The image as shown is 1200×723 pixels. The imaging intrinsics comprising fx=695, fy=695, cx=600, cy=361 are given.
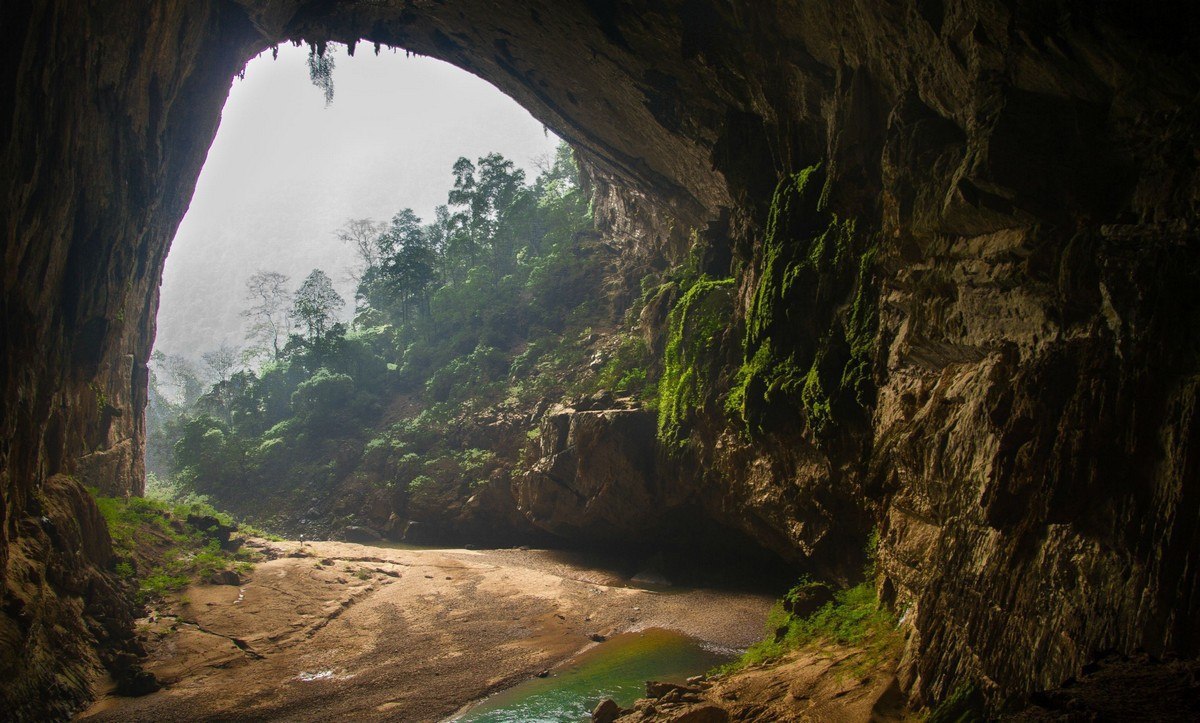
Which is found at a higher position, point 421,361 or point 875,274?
point 421,361

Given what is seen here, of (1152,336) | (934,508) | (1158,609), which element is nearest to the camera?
(1158,609)

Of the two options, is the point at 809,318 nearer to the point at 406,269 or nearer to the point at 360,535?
the point at 360,535

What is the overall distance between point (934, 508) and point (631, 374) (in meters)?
17.1

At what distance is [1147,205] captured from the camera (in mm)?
5891

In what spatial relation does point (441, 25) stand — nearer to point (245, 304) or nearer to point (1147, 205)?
point (1147, 205)

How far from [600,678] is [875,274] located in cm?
843

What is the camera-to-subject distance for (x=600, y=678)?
12414mm

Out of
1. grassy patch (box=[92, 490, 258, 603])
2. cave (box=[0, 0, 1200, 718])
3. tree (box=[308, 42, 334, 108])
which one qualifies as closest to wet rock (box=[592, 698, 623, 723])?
cave (box=[0, 0, 1200, 718])

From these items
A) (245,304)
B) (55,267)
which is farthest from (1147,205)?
(245,304)

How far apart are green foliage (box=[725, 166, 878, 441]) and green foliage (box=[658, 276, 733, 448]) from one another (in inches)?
82.8

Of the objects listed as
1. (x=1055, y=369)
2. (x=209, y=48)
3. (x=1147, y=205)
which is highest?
(x=209, y=48)

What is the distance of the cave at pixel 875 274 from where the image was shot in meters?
5.75

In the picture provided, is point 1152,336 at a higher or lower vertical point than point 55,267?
lower

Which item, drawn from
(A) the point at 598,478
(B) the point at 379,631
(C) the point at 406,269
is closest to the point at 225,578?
(B) the point at 379,631
